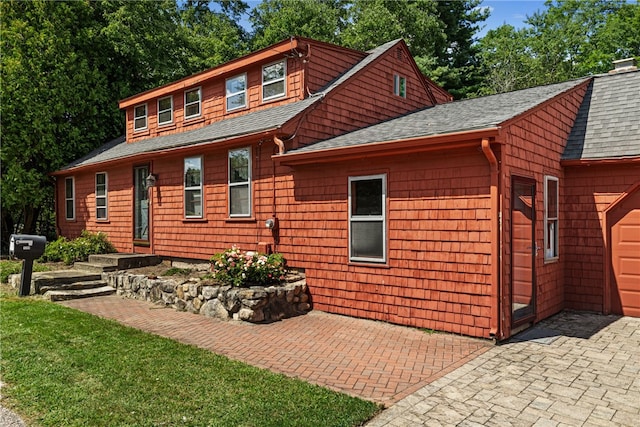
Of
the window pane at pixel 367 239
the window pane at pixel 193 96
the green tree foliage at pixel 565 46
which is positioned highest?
the green tree foliage at pixel 565 46

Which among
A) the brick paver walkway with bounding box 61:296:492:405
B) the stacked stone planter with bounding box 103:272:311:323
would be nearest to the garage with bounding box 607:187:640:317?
the brick paver walkway with bounding box 61:296:492:405

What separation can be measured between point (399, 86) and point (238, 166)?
18.0ft

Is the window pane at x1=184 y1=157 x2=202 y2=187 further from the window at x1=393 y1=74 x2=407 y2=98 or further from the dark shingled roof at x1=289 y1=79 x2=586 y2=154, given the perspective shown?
the window at x1=393 y1=74 x2=407 y2=98

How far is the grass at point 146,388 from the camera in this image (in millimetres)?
3881

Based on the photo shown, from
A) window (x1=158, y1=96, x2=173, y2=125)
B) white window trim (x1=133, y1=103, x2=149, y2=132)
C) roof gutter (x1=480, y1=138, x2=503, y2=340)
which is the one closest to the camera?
roof gutter (x1=480, y1=138, x2=503, y2=340)

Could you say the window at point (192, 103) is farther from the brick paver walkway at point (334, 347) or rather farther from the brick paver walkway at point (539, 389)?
the brick paver walkway at point (539, 389)

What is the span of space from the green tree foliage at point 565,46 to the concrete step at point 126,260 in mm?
21546

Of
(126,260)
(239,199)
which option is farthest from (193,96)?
(126,260)

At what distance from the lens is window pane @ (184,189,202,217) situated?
11203 mm

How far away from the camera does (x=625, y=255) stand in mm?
7891

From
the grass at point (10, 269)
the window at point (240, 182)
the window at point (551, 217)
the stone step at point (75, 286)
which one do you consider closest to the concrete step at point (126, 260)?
the stone step at point (75, 286)

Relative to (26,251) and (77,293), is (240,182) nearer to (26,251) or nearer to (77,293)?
(77,293)

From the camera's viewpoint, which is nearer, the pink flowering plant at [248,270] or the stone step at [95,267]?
the pink flowering plant at [248,270]

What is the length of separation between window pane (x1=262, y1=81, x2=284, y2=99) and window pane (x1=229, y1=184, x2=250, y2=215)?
2.72 m
